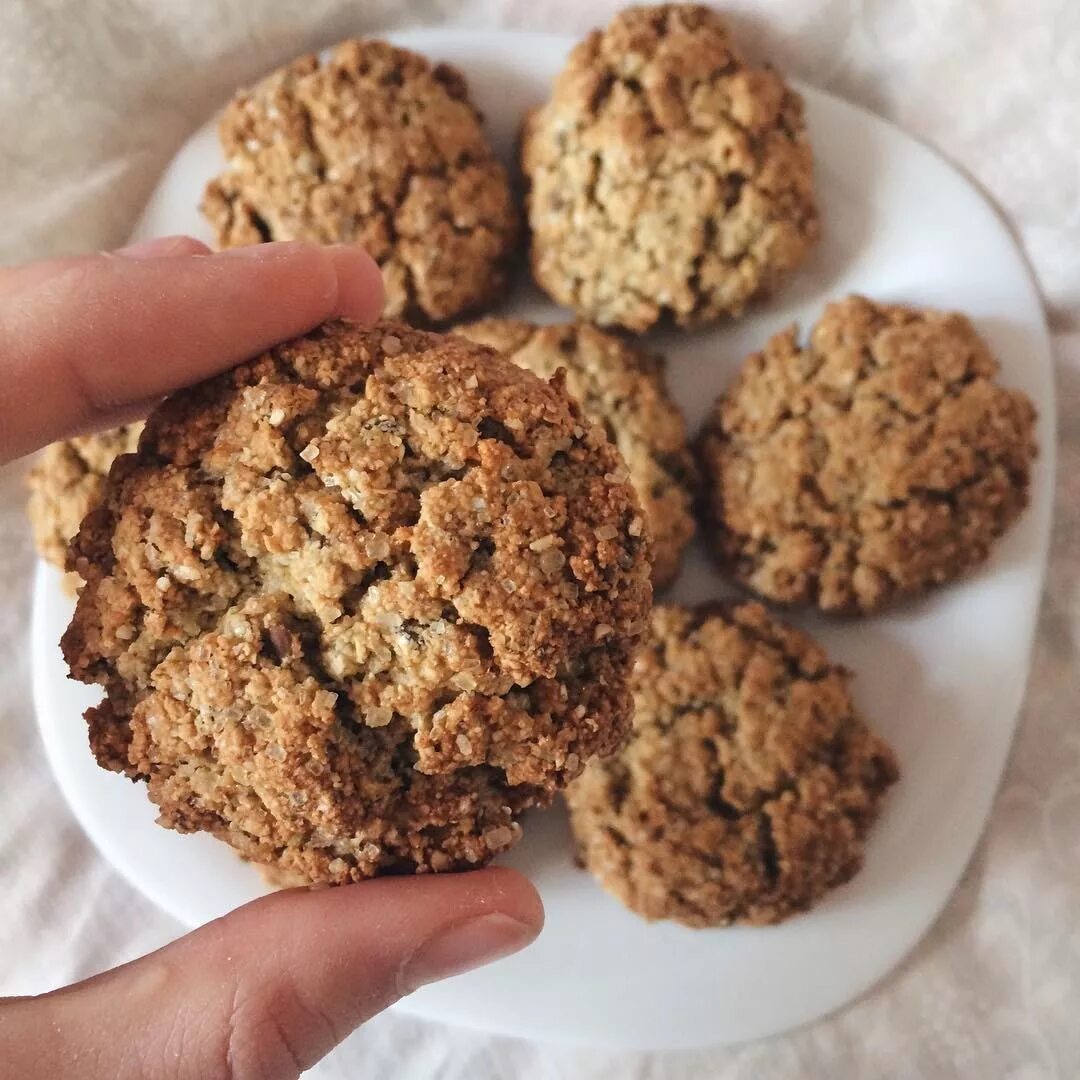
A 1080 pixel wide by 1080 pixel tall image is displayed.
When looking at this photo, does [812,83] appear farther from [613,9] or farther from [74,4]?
[74,4]

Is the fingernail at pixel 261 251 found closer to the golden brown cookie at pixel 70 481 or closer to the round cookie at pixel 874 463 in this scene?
the golden brown cookie at pixel 70 481

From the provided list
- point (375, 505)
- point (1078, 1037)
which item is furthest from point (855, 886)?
point (375, 505)

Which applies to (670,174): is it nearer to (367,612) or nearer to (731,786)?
(731,786)

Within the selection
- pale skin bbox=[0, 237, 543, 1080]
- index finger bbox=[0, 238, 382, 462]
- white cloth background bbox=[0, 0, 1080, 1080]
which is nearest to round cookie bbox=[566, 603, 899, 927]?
white cloth background bbox=[0, 0, 1080, 1080]

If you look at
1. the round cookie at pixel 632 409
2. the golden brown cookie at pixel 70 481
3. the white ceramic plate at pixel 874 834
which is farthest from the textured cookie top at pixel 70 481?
the round cookie at pixel 632 409

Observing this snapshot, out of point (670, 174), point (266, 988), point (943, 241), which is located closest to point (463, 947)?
point (266, 988)

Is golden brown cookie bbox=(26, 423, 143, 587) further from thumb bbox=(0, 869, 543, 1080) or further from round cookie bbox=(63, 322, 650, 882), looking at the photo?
thumb bbox=(0, 869, 543, 1080)
